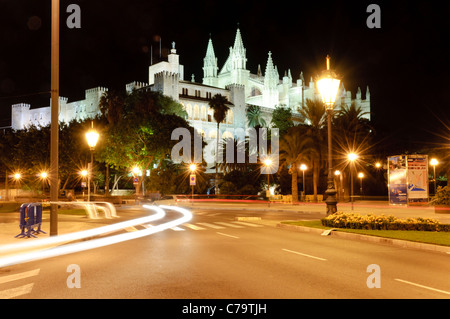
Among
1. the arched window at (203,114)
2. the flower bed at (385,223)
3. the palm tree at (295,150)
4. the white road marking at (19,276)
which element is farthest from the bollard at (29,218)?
the arched window at (203,114)

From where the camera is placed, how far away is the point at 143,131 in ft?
180

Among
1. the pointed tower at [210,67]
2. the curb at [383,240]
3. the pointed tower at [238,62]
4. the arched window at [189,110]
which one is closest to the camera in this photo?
the curb at [383,240]

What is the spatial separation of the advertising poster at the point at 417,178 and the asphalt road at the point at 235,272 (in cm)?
2132

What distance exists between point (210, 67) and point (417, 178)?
12203 cm

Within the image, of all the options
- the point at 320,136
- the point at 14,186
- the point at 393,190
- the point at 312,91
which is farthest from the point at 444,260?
the point at 312,91

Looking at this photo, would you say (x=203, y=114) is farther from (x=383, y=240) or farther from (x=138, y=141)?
(x=383, y=240)

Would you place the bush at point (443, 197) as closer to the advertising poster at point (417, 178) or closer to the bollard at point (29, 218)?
the advertising poster at point (417, 178)

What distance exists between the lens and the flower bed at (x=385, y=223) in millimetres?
15594

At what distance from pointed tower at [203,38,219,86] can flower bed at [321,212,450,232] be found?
442 ft

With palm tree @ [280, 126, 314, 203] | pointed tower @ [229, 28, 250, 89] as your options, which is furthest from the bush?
pointed tower @ [229, 28, 250, 89]

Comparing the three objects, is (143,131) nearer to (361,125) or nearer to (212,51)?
(361,125)

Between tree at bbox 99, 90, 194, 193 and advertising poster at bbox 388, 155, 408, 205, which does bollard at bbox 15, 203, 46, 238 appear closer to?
advertising poster at bbox 388, 155, 408, 205

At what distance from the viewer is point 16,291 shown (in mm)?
6832

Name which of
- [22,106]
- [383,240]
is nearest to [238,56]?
[22,106]
